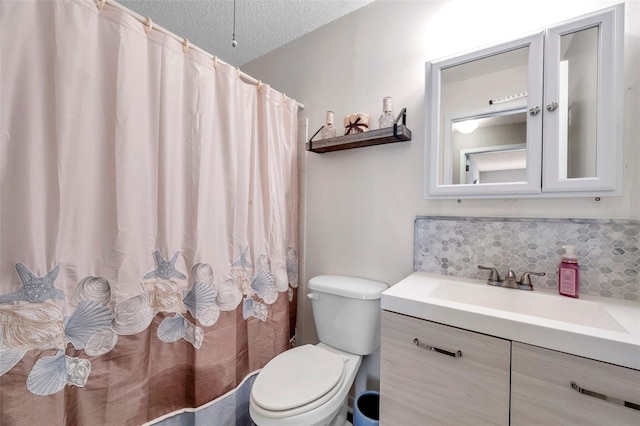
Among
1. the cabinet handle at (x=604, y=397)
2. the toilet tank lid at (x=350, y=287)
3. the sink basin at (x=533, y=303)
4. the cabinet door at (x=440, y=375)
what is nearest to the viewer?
the cabinet handle at (x=604, y=397)

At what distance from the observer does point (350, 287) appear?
1.30 m

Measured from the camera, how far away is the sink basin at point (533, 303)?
Result: 34.0 inches

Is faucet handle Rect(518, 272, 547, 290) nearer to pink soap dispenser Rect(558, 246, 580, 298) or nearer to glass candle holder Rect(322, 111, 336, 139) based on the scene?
pink soap dispenser Rect(558, 246, 580, 298)

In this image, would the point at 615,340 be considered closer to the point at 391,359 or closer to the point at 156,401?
the point at 391,359

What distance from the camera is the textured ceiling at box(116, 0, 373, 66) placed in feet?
4.79

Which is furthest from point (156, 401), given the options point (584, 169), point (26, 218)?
point (584, 169)

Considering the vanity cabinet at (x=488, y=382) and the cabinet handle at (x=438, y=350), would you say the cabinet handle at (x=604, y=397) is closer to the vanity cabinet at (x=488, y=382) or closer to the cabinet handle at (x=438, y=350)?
the vanity cabinet at (x=488, y=382)

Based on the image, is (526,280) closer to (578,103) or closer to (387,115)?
(578,103)

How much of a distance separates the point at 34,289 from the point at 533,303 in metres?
1.68

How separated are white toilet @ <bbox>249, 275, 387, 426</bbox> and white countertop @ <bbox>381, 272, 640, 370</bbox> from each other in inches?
12.6

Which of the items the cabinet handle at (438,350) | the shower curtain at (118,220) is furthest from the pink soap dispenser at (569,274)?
the shower curtain at (118,220)

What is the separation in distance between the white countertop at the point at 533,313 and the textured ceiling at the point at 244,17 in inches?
62.8

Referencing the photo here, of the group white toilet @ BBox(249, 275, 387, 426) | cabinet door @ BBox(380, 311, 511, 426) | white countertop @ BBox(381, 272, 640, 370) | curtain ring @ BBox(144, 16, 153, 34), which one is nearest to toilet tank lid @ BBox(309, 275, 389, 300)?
white toilet @ BBox(249, 275, 387, 426)

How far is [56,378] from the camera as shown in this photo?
0.80 meters
